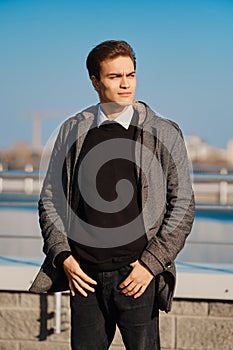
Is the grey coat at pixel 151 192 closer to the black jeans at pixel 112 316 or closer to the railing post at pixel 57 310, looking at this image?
the black jeans at pixel 112 316

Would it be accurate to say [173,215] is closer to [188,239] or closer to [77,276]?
[77,276]

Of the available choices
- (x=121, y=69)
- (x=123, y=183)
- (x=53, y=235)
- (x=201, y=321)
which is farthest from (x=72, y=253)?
(x=201, y=321)

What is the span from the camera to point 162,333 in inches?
168

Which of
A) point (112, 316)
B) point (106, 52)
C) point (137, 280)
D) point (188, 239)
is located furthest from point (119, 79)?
point (188, 239)

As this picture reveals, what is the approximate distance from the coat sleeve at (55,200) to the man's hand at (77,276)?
0.08 metres

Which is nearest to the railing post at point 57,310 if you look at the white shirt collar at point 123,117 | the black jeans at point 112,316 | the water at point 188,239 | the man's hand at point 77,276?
the water at point 188,239

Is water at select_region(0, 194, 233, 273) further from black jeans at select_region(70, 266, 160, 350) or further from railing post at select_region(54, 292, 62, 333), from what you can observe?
black jeans at select_region(70, 266, 160, 350)

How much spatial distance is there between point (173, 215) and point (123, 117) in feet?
1.27

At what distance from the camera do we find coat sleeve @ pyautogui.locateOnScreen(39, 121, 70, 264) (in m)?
2.74

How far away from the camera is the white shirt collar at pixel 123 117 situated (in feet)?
8.89

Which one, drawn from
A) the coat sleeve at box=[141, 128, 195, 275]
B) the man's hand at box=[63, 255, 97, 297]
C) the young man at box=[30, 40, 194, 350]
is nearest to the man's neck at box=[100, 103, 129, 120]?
the young man at box=[30, 40, 194, 350]

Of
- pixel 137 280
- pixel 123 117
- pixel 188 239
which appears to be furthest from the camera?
pixel 188 239

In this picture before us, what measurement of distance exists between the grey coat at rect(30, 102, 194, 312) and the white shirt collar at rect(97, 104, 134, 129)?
0.03 metres

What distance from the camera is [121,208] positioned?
2.65m
